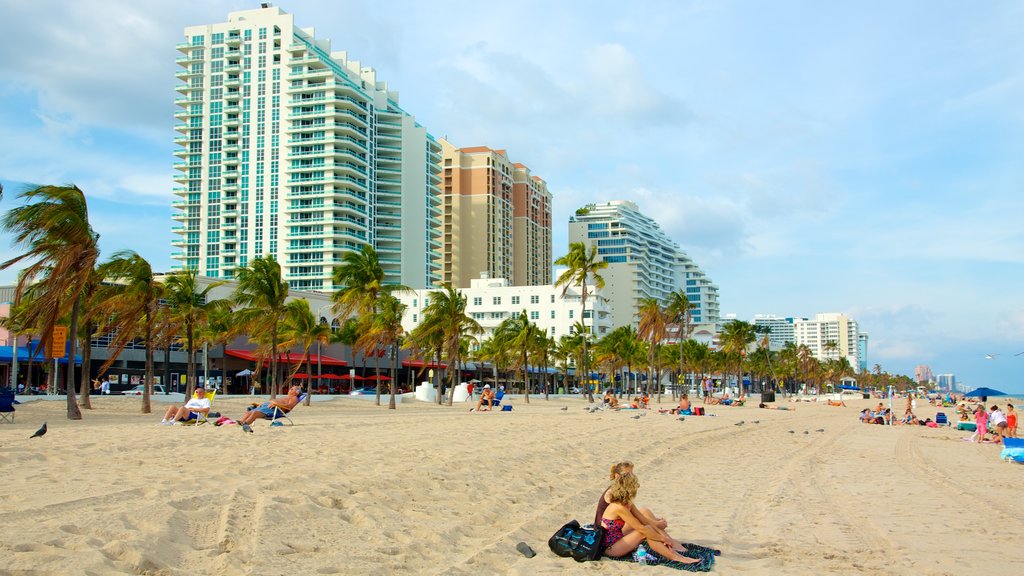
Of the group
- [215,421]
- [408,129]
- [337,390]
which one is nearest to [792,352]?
[408,129]

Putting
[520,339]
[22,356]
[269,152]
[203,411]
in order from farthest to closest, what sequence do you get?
[269,152]
[520,339]
[22,356]
[203,411]

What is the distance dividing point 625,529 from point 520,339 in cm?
4944

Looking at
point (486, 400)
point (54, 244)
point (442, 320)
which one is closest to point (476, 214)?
point (442, 320)

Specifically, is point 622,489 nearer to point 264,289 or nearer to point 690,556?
point 690,556

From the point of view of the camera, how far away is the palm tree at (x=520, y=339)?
56.2 m

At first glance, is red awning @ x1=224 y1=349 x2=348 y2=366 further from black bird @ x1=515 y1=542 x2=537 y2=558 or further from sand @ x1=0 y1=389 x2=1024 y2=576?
black bird @ x1=515 y1=542 x2=537 y2=558

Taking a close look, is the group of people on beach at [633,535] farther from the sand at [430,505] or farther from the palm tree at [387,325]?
the palm tree at [387,325]

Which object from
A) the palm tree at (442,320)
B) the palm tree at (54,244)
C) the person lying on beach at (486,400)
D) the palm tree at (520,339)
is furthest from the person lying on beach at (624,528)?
the palm tree at (520,339)

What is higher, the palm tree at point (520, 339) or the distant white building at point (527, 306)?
the distant white building at point (527, 306)

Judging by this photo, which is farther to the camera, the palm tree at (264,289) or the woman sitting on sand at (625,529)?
the palm tree at (264,289)

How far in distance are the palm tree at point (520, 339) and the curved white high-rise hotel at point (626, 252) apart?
302ft

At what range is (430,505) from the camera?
29.6 ft

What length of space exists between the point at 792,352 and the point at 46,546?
134 m

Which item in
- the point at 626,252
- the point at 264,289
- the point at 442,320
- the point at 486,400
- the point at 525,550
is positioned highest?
the point at 626,252
